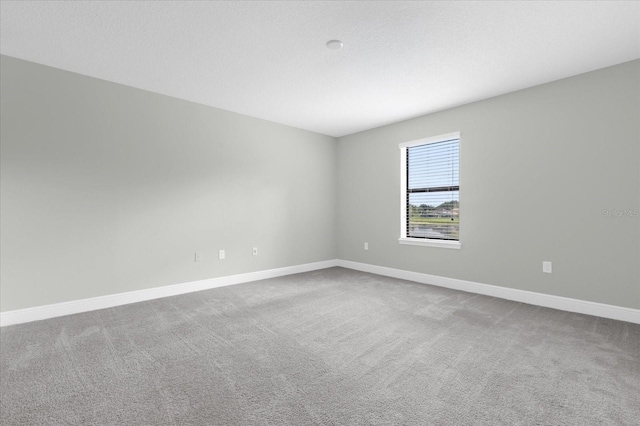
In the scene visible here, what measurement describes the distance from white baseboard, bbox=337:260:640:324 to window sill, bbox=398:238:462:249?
45cm

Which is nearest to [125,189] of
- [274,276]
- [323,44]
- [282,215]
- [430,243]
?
[282,215]

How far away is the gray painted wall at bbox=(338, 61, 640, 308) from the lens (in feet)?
9.51

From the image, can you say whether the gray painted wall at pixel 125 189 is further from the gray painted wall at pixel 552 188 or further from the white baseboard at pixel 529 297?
the gray painted wall at pixel 552 188

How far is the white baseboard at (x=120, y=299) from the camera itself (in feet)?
9.42

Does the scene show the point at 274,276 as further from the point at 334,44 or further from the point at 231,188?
the point at 334,44

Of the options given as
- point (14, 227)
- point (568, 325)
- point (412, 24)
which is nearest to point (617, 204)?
point (568, 325)

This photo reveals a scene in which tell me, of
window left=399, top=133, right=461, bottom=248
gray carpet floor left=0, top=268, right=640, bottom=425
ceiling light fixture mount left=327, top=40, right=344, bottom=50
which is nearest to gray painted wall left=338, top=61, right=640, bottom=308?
window left=399, top=133, right=461, bottom=248

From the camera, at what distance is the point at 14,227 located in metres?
2.85

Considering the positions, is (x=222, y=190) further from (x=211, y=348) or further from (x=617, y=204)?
(x=617, y=204)

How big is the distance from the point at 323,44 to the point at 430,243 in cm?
311

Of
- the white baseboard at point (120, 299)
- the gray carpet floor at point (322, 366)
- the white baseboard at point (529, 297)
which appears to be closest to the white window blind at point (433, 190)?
the white baseboard at point (529, 297)

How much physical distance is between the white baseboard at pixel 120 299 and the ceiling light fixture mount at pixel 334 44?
10.8 ft

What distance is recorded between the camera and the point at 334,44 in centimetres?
260

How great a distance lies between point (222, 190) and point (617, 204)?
4630mm
